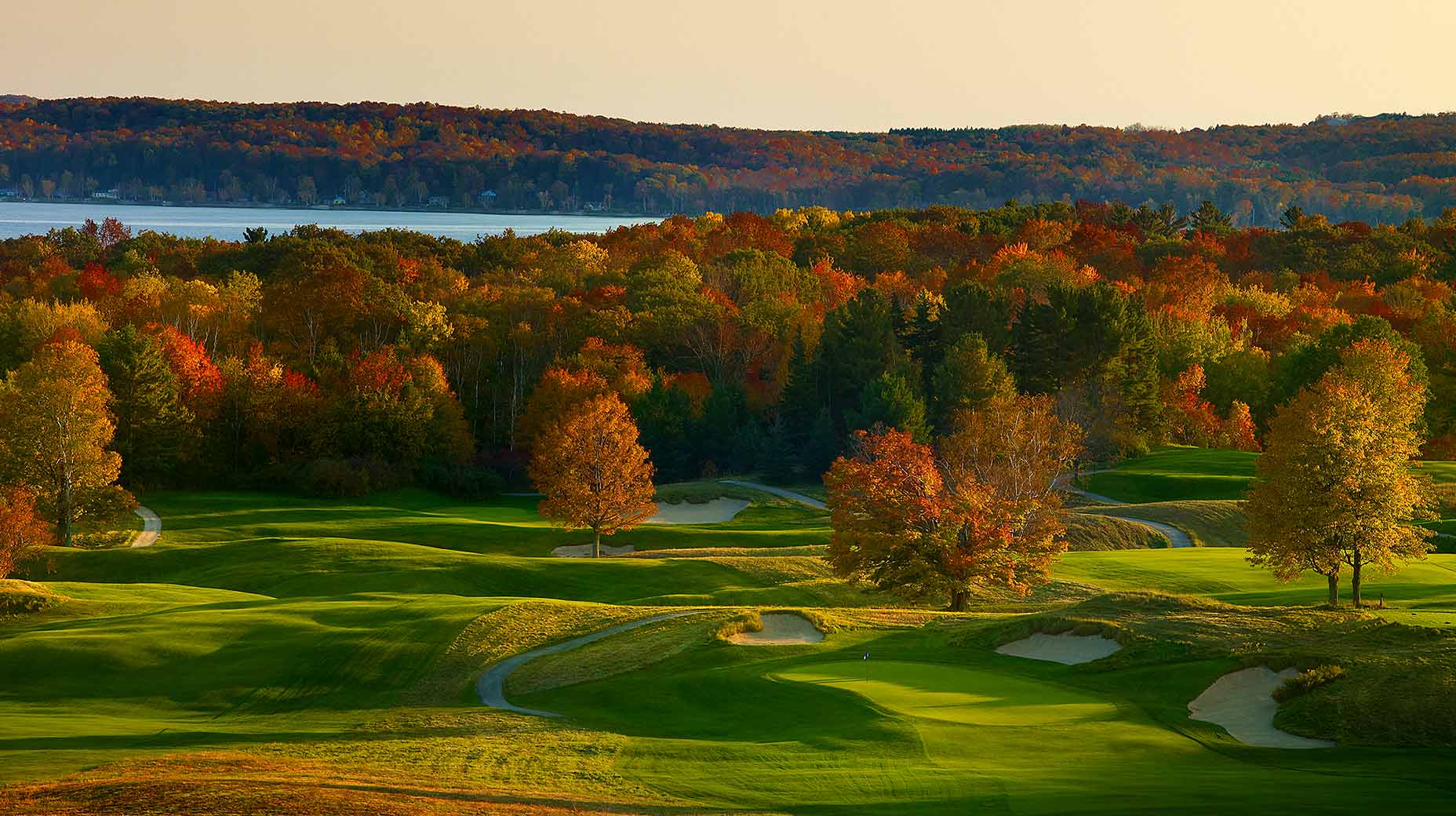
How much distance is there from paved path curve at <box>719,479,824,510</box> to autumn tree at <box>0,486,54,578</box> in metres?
40.4

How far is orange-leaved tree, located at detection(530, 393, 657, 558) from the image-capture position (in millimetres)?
63094

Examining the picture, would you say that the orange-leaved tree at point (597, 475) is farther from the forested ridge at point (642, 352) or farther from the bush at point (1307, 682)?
the bush at point (1307, 682)

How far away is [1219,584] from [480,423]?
198 feet

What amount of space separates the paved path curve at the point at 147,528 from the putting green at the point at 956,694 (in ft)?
146

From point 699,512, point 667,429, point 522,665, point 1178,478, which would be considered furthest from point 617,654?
point 667,429

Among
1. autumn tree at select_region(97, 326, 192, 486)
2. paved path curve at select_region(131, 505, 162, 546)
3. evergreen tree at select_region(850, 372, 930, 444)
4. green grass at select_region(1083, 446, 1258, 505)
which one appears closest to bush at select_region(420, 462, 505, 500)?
autumn tree at select_region(97, 326, 192, 486)

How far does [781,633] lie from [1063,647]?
8.15 m

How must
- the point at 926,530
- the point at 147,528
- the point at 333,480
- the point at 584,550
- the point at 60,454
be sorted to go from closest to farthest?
1. the point at 926,530
2. the point at 60,454
3. the point at 584,550
4. the point at 147,528
5. the point at 333,480

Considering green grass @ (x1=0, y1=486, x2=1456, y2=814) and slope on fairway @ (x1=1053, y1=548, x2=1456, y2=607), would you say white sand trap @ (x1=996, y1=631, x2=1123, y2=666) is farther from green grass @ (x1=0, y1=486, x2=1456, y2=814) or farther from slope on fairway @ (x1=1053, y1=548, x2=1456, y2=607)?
slope on fairway @ (x1=1053, y1=548, x2=1456, y2=607)

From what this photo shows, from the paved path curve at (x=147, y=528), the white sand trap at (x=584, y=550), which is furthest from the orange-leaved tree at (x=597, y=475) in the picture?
the paved path curve at (x=147, y=528)

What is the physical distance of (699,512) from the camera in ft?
267

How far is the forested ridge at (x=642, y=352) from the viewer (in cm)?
8681

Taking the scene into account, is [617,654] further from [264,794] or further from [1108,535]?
[1108,535]

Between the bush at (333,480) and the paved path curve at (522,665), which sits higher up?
the bush at (333,480)
